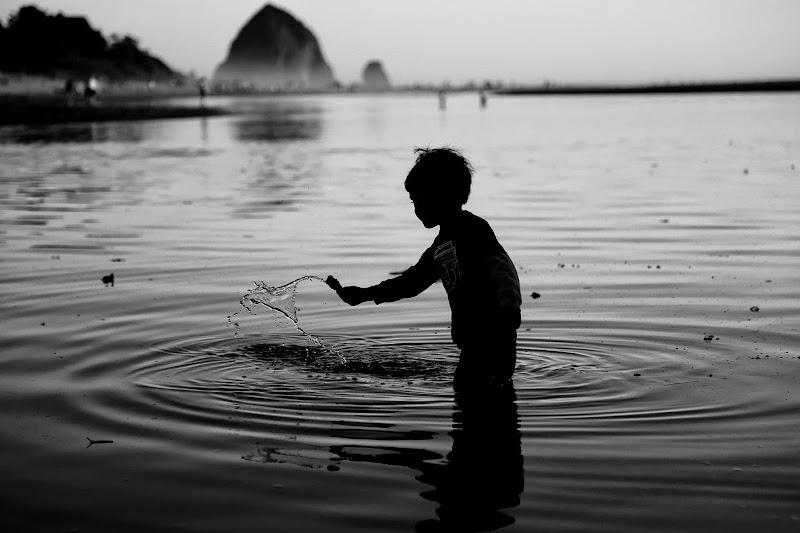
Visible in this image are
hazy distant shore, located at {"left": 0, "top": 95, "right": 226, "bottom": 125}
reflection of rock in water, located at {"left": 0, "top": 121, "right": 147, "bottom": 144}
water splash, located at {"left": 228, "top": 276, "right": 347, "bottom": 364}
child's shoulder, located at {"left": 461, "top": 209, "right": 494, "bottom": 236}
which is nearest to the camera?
child's shoulder, located at {"left": 461, "top": 209, "right": 494, "bottom": 236}

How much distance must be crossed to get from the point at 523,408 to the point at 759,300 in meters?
5.21

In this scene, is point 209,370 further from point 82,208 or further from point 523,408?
point 82,208

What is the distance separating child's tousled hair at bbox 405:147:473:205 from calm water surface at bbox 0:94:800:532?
1.55 metres

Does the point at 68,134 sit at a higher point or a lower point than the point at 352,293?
higher

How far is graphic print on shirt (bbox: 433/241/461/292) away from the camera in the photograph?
6.57 m

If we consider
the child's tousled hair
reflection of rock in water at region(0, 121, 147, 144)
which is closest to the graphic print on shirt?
the child's tousled hair

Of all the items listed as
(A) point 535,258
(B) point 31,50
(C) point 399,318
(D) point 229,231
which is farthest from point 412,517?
(B) point 31,50

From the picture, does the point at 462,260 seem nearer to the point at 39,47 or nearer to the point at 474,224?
the point at 474,224

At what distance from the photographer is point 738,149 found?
39.4m

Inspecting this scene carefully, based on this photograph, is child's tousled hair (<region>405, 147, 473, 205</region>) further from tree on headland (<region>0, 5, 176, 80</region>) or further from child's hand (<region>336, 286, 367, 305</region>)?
tree on headland (<region>0, 5, 176, 80</region>)

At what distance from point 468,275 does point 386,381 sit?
6.10ft

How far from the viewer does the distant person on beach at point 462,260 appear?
253 inches

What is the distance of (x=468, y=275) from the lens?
6551 millimetres

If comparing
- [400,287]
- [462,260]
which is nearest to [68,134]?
[400,287]
